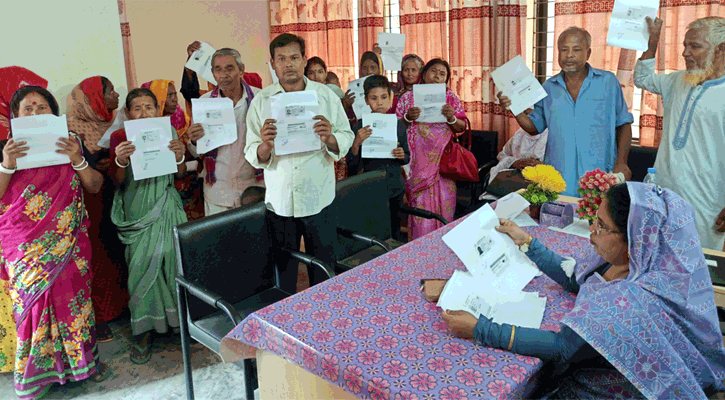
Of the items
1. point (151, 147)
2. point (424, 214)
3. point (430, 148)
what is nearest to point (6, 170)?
point (151, 147)

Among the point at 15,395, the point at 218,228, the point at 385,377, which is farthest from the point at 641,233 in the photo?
the point at 15,395

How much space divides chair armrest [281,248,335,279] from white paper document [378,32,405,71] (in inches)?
89.3

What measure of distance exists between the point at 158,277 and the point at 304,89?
1418mm

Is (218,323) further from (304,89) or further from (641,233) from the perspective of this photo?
(641,233)

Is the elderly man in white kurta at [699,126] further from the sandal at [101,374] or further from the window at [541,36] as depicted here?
the sandal at [101,374]

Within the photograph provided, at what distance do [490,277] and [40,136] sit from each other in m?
2.23

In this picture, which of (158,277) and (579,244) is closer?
(579,244)

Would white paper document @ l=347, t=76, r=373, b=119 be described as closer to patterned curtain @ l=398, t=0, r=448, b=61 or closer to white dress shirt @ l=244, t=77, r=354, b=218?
white dress shirt @ l=244, t=77, r=354, b=218

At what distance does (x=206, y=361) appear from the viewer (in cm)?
310

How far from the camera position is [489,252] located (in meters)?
1.94

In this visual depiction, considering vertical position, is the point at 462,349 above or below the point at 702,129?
below

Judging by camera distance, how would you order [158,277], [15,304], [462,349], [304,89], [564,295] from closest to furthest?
[462,349], [564,295], [15,304], [304,89], [158,277]

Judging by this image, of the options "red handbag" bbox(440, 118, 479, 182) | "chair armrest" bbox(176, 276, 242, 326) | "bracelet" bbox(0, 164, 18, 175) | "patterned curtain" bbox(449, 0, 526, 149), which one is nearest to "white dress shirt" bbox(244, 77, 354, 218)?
"chair armrest" bbox(176, 276, 242, 326)

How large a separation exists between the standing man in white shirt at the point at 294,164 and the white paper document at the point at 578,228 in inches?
47.7
